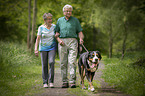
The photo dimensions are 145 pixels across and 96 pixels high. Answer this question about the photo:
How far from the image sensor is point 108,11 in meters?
18.3

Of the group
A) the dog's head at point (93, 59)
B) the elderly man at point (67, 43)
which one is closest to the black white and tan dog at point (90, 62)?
the dog's head at point (93, 59)

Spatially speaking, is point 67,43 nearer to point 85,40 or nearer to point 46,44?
point 46,44

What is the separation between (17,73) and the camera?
8883mm

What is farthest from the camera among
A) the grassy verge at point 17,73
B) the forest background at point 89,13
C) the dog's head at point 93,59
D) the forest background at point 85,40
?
the forest background at point 89,13

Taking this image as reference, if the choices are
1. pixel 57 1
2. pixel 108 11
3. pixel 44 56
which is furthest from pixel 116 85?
pixel 108 11

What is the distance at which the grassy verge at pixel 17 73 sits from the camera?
605 centimetres

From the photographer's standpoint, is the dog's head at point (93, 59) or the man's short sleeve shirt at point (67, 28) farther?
the man's short sleeve shirt at point (67, 28)

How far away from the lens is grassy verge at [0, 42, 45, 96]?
19.9 ft

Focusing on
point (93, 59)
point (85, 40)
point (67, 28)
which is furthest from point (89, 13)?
point (93, 59)

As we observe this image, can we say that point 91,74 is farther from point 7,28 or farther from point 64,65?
point 7,28

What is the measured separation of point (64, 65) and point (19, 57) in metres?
6.75

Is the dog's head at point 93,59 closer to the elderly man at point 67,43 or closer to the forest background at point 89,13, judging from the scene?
the elderly man at point 67,43

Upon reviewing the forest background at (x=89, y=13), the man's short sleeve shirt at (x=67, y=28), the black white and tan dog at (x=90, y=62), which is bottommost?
the black white and tan dog at (x=90, y=62)

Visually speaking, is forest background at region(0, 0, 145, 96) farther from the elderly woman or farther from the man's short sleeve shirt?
the man's short sleeve shirt
